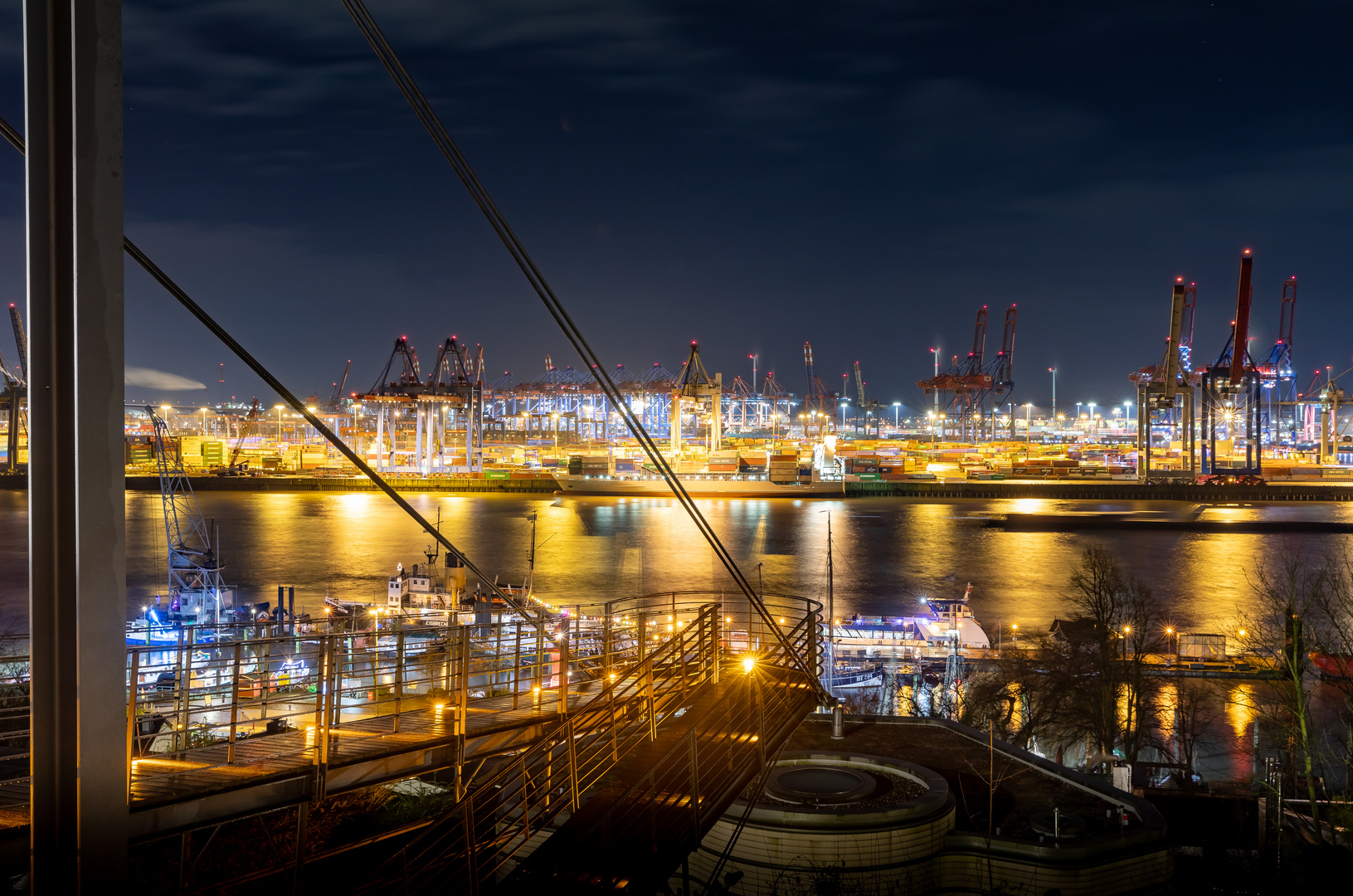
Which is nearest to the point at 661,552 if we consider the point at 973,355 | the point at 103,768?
the point at 103,768

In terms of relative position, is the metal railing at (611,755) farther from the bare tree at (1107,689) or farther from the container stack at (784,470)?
the container stack at (784,470)

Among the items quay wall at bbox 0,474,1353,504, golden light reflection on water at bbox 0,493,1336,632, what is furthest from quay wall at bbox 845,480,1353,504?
golden light reflection on water at bbox 0,493,1336,632

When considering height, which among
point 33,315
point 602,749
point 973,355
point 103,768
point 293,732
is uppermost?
point 973,355

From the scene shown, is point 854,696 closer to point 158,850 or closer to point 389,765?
point 158,850

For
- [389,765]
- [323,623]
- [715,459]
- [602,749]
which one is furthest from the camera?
[715,459]

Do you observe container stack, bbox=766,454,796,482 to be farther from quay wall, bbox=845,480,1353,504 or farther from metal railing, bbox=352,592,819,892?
metal railing, bbox=352,592,819,892

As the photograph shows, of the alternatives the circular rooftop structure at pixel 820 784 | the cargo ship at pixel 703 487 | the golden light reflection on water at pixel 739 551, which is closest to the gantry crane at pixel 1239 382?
the golden light reflection on water at pixel 739 551

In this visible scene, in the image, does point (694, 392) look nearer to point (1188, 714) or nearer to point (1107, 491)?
point (1107, 491)
